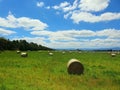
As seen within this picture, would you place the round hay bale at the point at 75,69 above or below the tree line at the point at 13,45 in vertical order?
below

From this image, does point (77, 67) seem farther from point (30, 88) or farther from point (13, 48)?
point (13, 48)

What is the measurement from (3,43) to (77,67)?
91424 mm

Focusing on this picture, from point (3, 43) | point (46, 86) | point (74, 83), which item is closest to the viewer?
point (46, 86)

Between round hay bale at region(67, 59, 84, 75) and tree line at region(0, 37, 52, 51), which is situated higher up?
tree line at region(0, 37, 52, 51)

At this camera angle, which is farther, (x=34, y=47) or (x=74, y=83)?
(x=34, y=47)

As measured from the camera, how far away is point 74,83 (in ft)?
57.6

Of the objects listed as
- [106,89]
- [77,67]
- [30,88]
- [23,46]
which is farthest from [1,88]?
[23,46]

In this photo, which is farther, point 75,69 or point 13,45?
point 13,45

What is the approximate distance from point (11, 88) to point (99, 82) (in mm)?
6317

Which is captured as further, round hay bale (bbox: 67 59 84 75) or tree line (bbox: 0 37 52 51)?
Answer: tree line (bbox: 0 37 52 51)

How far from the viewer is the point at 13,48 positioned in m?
120

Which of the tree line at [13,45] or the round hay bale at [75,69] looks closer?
the round hay bale at [75,69]

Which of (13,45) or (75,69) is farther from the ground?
(13,45)

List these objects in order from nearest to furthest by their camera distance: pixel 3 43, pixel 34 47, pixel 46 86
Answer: pixel 46 86 < pixel 3 43 < pixel 34 47
